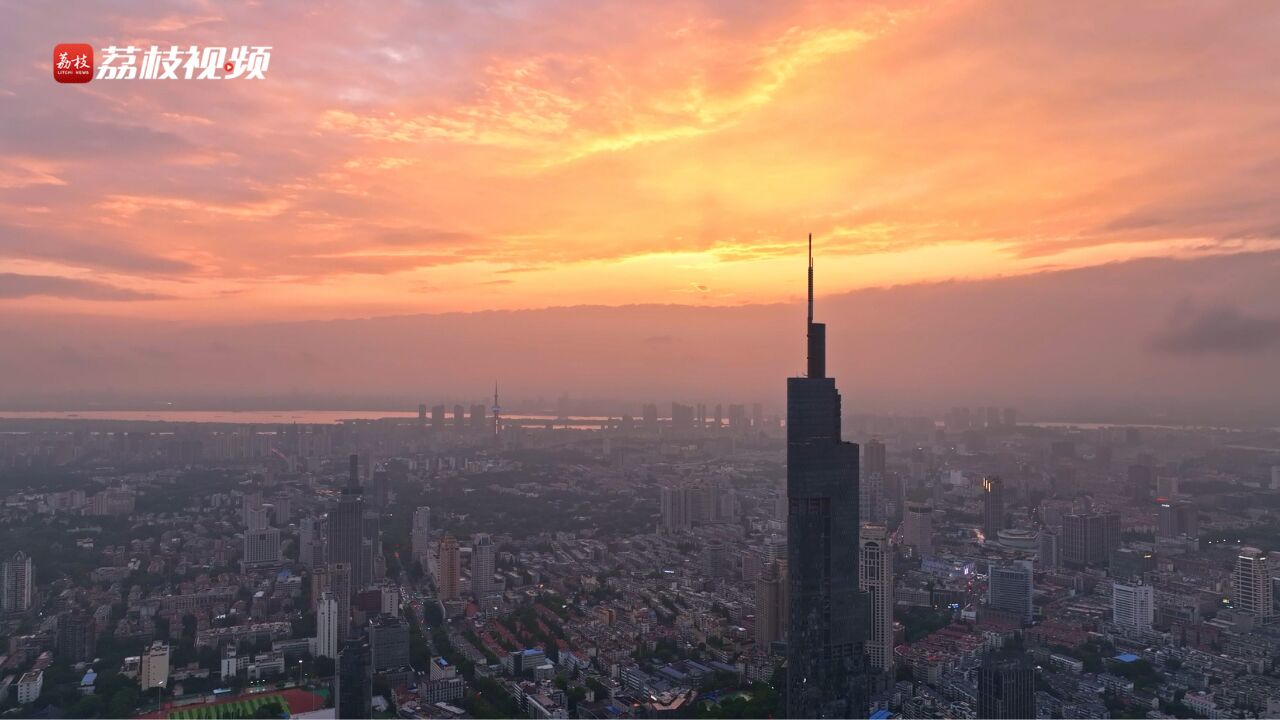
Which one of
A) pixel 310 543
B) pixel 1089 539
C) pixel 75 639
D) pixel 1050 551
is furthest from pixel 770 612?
pixel 310 543

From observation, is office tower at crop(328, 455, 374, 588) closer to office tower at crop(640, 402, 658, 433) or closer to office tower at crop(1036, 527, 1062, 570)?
office tower at crop(1036, 527, 1062, 570)

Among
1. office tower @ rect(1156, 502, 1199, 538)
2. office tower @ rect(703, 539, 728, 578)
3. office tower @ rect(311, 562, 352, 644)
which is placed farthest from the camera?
office tower @ rect(1156, 502, 1199, 538)

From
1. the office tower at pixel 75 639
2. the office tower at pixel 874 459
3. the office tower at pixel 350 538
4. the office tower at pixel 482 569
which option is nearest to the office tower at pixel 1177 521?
the office tower at pixel 874 459

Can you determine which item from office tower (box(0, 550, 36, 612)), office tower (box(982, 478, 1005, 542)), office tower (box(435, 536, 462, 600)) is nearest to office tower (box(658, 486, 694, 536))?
office tower (box(435, 536, 462, 600))

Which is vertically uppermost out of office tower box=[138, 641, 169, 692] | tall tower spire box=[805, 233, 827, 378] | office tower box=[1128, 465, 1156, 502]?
tall tower spire box=[805, 233, 827, 378]

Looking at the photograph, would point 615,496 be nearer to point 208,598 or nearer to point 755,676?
point 208,598

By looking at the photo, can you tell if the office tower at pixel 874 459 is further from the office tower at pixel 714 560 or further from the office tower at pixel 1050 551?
the office tower at pixel 714 560
